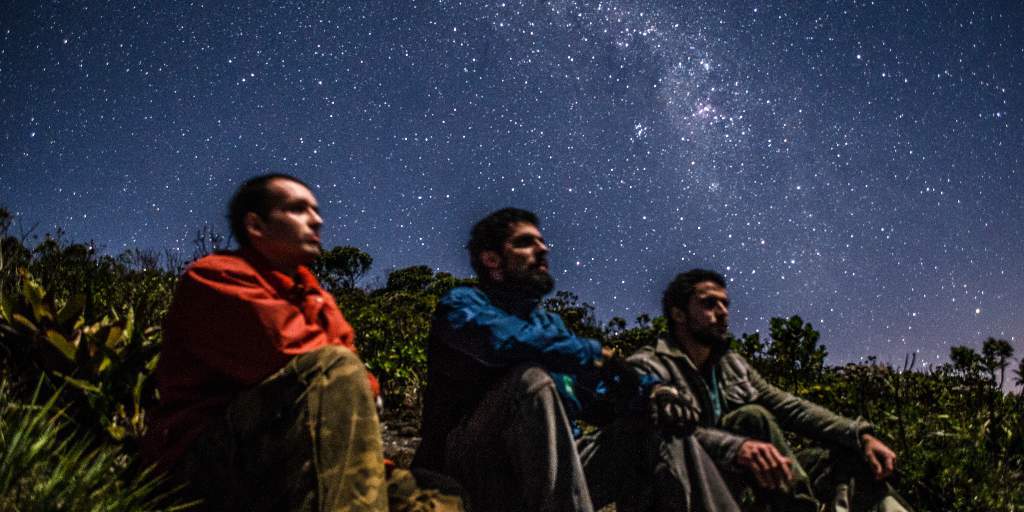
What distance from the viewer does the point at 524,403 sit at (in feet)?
8.26

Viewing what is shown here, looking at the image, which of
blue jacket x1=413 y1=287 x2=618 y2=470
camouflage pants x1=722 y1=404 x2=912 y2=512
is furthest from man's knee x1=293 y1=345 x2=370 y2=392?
camouflage pants x1=722 y1=404 x2=912 y2=512

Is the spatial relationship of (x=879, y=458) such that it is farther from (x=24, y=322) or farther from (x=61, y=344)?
(x=24, y=322)

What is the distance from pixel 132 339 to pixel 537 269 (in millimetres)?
2449

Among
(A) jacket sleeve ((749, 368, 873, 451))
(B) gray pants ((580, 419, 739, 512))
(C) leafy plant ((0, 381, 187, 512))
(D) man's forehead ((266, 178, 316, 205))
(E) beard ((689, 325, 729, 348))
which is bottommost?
(C) leafy plant ((0, 381, 187, 512))

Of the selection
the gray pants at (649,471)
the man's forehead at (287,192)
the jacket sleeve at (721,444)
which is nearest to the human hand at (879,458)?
the jacket sleeve at (721,444)

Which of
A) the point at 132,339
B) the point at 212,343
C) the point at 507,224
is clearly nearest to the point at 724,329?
the point at 507,224

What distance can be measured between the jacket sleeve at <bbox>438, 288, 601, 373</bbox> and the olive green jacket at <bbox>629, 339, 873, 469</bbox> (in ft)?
2.26

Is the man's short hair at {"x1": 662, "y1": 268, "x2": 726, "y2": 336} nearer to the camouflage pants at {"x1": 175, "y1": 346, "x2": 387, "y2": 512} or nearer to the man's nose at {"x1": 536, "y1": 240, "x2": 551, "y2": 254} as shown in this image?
the man's nose at {"x1": 536, "y1": 240, "x2": 551, "y2": 254}

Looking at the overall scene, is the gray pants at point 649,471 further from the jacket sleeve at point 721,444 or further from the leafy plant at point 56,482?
the leafy plant at point 56,482

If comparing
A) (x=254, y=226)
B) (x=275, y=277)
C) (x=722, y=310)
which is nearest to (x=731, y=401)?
(x=722, y=310)

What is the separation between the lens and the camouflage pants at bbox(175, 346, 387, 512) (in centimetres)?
208

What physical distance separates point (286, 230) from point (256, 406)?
0.77 meters

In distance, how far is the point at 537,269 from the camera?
10.5 ft

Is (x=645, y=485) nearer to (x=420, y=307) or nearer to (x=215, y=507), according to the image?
(x=215, y=507)
